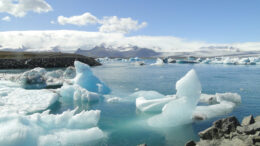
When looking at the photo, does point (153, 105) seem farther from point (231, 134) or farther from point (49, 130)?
point (49, 130)

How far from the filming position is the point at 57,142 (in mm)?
6797

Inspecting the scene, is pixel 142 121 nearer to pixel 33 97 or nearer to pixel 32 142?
pixel 32 142

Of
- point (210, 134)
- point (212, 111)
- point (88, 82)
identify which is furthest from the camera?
point (88, 82)

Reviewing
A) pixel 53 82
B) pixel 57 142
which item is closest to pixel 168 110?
pixel 57 142

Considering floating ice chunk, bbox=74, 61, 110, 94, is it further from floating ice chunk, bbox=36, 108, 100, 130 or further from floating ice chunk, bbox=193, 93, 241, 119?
floating ice chunk, bbox=193, 93, 241, 119

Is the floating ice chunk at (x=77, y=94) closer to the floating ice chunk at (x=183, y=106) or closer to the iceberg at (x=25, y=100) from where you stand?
the iceberg at (x=25, y=100)

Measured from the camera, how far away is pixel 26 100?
40.8 ft

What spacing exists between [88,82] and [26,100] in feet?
16.0

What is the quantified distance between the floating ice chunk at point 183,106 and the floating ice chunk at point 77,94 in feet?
17.9

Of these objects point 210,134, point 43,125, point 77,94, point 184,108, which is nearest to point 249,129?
point 210,134

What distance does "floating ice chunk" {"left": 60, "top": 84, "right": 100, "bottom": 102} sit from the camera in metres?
13.6

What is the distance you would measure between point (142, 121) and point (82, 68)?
28.5 feet

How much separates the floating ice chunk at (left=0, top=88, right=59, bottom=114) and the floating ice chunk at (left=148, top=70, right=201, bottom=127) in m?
6.59

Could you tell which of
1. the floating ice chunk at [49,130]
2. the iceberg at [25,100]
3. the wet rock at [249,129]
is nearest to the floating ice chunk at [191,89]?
the wet rock at [249,129]
